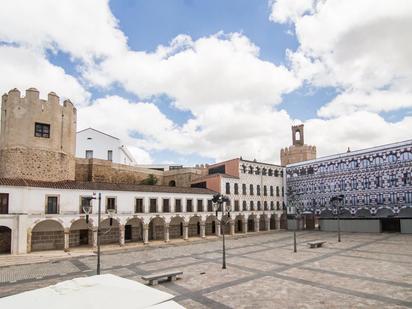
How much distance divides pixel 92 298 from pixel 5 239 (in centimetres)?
2548

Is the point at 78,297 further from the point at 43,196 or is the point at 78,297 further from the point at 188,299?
the point at 43,196

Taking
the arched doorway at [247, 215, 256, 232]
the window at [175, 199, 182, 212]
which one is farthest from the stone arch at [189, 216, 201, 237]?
the arched doorway at [247, 215, 256, 232]

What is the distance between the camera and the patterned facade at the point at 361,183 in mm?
38969

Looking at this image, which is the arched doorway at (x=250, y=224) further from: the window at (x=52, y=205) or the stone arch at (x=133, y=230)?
the window at (x=52, y=205)

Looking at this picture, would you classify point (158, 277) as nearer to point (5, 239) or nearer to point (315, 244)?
point (315, 244)

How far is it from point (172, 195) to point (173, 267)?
15.7 meters

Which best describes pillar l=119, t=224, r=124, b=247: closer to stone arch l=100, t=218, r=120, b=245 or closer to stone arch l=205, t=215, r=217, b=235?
stone arch l=100, t=218, r=120, b=245

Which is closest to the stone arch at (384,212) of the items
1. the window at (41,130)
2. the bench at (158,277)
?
the bench at (158,277)

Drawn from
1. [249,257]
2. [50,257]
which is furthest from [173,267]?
[50,257]

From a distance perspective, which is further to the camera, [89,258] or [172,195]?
[172,195]

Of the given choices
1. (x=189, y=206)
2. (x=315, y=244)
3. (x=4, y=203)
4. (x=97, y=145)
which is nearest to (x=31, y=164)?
(x=4, y=203)

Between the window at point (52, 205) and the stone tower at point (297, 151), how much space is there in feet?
156

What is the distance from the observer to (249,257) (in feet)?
76.0

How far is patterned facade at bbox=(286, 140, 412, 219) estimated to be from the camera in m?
39.0
